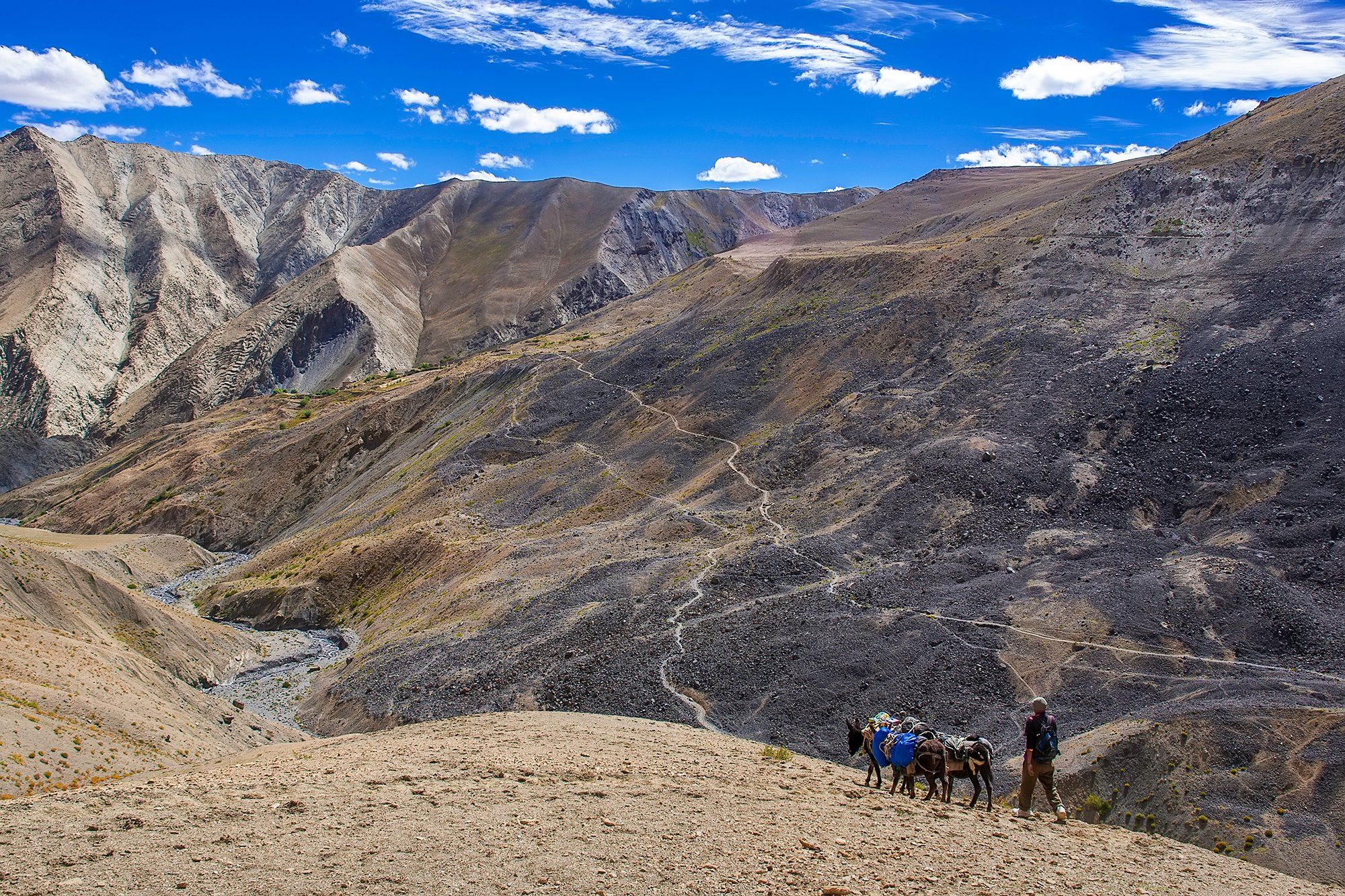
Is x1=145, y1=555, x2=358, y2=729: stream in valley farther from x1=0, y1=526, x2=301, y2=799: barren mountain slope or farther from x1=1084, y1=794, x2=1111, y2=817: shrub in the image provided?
x1=1084, y1=794, x2=1111, y2=817: shrub

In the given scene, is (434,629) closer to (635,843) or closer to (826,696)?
(826,696)

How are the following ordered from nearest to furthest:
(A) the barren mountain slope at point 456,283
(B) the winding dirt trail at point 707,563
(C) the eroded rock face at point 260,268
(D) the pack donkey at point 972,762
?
1. (D) the pack donkey at point 972,762
2. (B) the winding dirt trail at point 707,563
3. (C) the eroded rock face at point 260,268
4. (A) the barren mountain slope at point 456,283

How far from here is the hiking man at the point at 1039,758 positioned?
13344 millimetres

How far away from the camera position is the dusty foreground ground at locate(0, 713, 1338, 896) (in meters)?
9.66

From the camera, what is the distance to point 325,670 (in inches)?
1348

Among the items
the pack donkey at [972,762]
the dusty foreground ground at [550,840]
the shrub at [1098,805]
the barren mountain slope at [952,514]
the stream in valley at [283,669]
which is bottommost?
the stream in valley at [283,669]

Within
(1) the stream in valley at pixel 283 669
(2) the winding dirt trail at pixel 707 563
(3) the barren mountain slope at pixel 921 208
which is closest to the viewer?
(2) the winding dirt trail at pixel 707 563

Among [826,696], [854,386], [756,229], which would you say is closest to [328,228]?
[756,229]

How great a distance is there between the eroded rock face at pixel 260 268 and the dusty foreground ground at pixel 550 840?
358 feet

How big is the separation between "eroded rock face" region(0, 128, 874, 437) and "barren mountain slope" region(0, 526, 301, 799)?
86.2 metres

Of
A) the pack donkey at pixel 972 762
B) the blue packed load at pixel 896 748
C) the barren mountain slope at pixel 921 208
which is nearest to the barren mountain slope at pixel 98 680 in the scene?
the blue packed load at pixel 896 748

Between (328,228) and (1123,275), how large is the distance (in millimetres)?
161636

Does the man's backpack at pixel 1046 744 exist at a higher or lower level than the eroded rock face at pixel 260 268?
lower

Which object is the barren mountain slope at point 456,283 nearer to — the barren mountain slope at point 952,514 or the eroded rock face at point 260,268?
the eroded rock face at point 260,268
